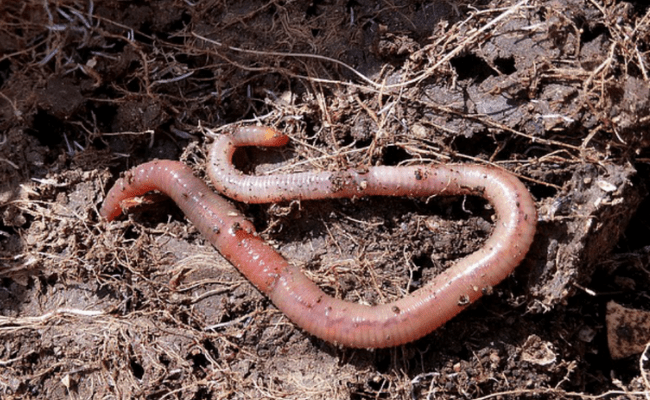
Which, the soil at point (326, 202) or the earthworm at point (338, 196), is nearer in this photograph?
the earthworm at point (338, 196)

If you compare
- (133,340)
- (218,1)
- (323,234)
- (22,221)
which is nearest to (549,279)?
(323,234)

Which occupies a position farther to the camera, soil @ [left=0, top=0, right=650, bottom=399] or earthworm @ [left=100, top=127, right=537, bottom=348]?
soil @ [left=0, top=0, right=650, bottom=399]

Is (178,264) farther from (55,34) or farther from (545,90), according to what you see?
(545,90)

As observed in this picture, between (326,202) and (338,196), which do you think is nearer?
(338,196)

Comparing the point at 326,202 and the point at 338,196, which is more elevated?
the point at 338,196
